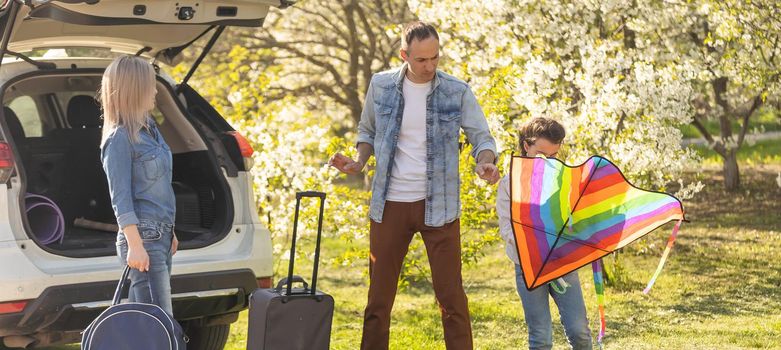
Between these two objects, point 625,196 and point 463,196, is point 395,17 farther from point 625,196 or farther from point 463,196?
point 625,196

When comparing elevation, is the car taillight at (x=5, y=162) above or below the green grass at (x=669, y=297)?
above

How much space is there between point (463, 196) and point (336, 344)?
1773 millimetres

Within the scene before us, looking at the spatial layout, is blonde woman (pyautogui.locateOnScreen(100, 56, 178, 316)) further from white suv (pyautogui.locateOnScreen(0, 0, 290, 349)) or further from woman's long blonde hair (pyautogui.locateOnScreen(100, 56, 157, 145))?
white suv (pyautogui.locateOnScreen(0, 0, 290, 349))

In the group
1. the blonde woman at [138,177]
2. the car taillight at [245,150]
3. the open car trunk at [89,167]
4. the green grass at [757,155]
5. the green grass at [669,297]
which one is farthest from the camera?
the green grass at [757,155]

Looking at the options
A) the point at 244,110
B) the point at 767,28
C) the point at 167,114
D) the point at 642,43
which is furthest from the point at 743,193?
the point at 167,114

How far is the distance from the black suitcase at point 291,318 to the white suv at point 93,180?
0.62 m

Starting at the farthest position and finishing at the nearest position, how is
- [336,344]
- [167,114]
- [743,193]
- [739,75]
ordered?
[743,193] → [739,75] → [336,344] → [167,114]

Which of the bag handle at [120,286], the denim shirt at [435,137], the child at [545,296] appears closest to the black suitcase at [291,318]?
the denim shirt at [435,137]

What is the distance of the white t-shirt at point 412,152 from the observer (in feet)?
17.9

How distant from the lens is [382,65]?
15.3 m

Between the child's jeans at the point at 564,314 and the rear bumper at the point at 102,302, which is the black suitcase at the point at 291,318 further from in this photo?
the child's jeans at the point at 564,314

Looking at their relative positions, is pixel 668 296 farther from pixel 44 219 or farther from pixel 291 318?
pixel 44 219

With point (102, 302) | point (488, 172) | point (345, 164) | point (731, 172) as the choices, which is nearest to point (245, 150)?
point (345, 164)

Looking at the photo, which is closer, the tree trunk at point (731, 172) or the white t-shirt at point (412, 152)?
the white t-shirt at point (412, 152)
